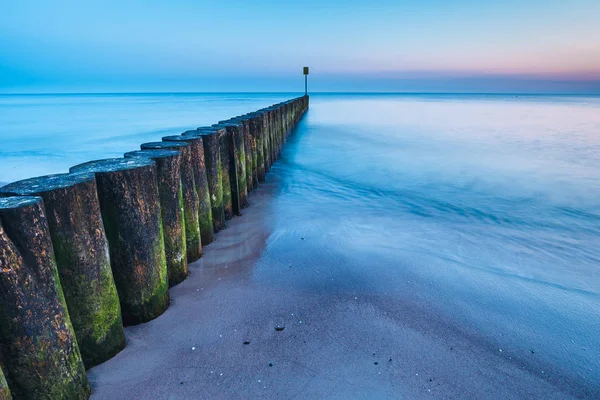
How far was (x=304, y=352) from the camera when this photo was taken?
7.73 ft

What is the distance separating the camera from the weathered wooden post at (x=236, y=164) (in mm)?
4680

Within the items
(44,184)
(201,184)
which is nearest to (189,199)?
(201,184)

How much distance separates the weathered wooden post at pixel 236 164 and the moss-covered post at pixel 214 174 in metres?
0.34

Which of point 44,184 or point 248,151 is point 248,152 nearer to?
point 248,151

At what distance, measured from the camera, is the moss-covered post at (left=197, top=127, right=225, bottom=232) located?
3.94 meters

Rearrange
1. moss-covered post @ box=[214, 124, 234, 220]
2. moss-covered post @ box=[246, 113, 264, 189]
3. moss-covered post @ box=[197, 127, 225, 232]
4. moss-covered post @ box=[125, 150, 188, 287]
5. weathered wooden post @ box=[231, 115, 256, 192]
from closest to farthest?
1. moss-covered post @ box=[125, 150, 188, 287]
2. moss-covered post @ box=[197, 127, 225, 232]
3. moss-covered post @ box=[214, 124, 234, 220]
4. weathered wooden post @ box=[231, 115, 256, 192]
5. moss-covered post @ box=[246, 113, 264, 189]

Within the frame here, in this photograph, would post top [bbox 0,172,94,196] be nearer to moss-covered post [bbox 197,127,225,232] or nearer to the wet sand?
the wet sand

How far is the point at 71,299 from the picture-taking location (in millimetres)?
2010

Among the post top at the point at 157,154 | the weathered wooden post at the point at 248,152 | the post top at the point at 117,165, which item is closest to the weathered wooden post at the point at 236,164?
the weathered wooden post at the point at 248,152

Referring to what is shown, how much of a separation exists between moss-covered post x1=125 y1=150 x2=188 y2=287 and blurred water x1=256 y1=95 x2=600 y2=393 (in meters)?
0.74

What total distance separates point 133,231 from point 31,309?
0.84 metres

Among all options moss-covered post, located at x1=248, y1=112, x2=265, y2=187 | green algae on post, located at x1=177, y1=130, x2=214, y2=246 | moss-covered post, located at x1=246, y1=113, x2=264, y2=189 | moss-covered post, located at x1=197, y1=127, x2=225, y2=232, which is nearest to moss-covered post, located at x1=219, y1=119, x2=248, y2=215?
moss-covered post, located at x1=197, y1=127, x2=225, y2=232

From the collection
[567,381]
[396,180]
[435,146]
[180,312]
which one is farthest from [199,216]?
[435,146]

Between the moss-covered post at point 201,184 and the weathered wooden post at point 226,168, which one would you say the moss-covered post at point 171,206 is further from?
the weathered wooden post at point 226,168
